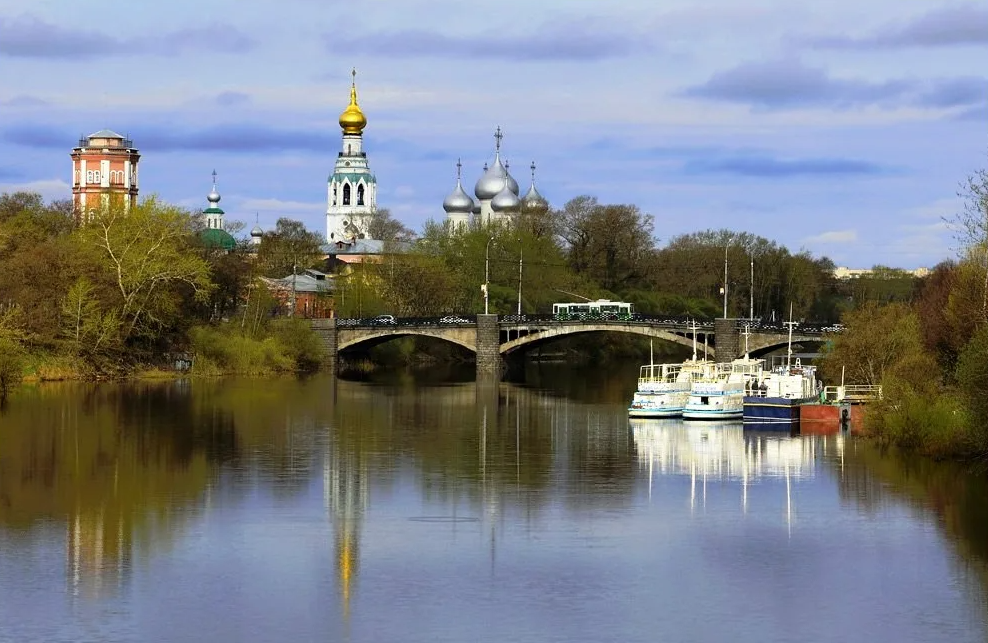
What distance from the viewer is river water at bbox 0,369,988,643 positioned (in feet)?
97.1

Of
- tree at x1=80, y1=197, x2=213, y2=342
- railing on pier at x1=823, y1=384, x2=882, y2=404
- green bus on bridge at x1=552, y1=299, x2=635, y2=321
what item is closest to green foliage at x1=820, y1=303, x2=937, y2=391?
railing on pier at x1=823, y1=384, x2=882, y2=404

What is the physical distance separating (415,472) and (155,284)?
129 feet

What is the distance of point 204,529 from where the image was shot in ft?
124

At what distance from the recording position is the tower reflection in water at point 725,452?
48.2 m

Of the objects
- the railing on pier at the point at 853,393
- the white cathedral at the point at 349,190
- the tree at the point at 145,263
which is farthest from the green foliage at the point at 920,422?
the white cathedral at the point at 349,190

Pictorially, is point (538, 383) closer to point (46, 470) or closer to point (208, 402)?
point (208, 402)

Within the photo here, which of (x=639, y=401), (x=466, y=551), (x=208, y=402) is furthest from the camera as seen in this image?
(x=208, y=402)

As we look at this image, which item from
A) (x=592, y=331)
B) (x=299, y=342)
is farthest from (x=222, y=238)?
(x=592, y=331)

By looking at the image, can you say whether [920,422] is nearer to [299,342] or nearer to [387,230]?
[299,342]

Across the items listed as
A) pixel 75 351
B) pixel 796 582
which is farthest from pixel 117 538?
pixel 75 351

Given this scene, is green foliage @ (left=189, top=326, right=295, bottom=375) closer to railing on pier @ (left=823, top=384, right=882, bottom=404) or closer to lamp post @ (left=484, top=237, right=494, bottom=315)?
lamp post @ (left=484, top=237, right=494, bottom=315)

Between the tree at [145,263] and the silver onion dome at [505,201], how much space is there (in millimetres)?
70035

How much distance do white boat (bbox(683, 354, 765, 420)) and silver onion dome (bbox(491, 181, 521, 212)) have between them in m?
85.9

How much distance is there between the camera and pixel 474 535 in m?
37.3
